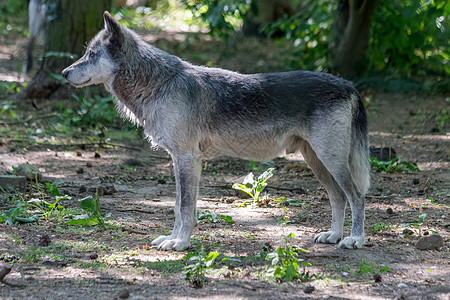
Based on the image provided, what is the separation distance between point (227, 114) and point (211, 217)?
1059 millimetres

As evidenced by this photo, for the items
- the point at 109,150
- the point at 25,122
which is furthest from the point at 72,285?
the point at 25,122

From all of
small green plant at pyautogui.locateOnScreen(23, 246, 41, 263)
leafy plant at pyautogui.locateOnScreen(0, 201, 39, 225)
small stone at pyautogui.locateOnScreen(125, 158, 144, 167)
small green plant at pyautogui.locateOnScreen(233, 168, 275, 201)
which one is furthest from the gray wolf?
small stone at pyautogui.locateOnScreen(125, 158, 144, 167)

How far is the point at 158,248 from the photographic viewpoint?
178 inches

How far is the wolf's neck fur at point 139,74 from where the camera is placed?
4.85 m

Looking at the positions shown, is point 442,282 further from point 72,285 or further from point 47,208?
point 47,208

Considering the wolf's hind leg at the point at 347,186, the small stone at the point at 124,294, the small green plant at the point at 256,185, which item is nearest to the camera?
the small stone at the point at 124,294

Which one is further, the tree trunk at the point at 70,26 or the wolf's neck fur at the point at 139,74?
the tree trunk at the point at 70,26

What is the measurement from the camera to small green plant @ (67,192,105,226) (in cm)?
500

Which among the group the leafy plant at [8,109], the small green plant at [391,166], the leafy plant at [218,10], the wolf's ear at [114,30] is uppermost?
the leafy plant at [218,10]

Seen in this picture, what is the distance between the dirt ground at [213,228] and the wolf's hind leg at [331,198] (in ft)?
0.44

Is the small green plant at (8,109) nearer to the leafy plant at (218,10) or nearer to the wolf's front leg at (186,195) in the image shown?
the leafy plant at (218,10)

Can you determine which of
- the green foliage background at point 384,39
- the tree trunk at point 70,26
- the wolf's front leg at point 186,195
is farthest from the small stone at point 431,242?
the tree trunk at point 70,26

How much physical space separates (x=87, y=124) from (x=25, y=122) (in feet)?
3.36

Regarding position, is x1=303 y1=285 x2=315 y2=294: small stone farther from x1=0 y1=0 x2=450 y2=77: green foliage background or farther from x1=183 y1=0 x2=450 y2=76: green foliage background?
x1=183 y1=0 x2=450 y2=76: green foliage background
